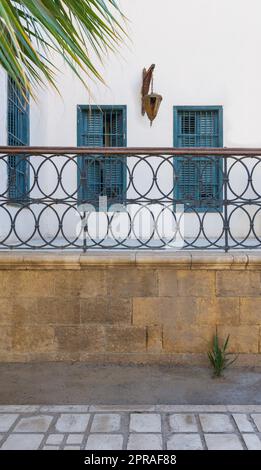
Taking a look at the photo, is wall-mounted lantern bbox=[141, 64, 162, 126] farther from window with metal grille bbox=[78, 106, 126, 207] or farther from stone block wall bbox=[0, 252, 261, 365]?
stone block wall bbox=[0, 252, 261, 365]

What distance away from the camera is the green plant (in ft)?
12.4

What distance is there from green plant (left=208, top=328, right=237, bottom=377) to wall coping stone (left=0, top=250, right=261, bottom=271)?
69 centimetres

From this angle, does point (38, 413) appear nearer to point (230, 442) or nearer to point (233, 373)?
point (230, 442)

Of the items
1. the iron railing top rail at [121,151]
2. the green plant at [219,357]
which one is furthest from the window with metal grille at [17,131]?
the green plant at [219,357]

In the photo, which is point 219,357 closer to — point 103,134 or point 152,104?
point 152,104

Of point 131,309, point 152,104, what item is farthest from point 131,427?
point 152,104

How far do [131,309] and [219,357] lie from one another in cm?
91

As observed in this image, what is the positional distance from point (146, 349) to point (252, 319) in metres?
1.04

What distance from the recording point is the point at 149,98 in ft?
A: 21.7

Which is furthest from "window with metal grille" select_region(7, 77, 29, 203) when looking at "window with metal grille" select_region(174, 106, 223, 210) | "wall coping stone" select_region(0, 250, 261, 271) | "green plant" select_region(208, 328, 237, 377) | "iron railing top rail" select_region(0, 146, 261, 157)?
"green plant" select_region(208, 328, 237, 377)

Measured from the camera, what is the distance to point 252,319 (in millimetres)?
3916

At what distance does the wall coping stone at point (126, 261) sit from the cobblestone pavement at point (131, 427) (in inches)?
49.4

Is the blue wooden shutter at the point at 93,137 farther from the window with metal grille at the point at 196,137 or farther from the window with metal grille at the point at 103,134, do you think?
the window with metal grille at the point at 196,137

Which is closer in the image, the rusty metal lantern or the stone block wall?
the stone block wall
